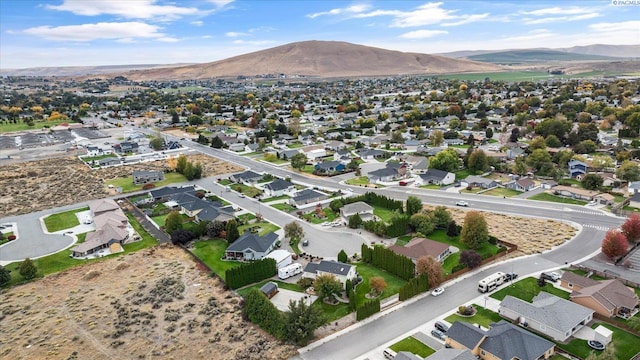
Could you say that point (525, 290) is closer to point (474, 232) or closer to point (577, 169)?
point (474, 232)

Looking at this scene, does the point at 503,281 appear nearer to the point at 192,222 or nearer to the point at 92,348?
the point at 92,348

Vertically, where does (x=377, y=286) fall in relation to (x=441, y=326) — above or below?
above

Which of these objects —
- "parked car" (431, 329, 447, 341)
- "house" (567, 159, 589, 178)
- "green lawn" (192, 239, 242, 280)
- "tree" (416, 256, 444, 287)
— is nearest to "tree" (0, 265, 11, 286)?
"green lawn" (192, 239, 242, 280)

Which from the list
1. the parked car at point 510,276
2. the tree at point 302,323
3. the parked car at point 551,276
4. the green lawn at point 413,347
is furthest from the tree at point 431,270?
the tree at point 302,323

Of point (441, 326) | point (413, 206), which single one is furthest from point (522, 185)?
point (441, 326)

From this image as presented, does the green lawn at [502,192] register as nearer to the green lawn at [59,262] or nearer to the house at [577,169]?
the house at [577,169]

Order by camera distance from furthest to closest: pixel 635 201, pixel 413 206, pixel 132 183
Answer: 1. pixel 132 183
2. pixel 635 201
3. pixel 413 206

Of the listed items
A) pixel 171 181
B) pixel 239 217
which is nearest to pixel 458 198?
pixel 239 217
